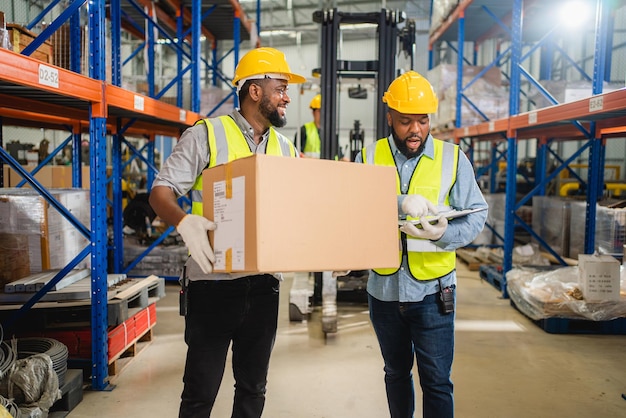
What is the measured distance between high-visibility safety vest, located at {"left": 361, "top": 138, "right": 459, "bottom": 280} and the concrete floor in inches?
65.6

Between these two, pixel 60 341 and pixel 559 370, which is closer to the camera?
pixel 60 341

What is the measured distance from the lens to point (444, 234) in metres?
2.49

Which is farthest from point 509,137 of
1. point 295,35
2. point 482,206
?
point 295,35

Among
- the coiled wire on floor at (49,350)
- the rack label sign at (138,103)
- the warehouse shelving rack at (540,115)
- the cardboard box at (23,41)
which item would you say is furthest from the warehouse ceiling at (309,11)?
the coiled wire on floor at (49,350)

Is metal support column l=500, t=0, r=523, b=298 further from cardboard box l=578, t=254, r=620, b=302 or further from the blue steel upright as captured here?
the blue steel upright

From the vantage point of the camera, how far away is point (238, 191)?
1.96 m

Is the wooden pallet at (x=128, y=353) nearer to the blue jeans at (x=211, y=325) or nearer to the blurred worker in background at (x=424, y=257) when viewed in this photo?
the blue jeans at (x=211, y=325)

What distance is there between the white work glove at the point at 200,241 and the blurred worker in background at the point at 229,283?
0.19 metres

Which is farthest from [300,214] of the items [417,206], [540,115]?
[540,115]

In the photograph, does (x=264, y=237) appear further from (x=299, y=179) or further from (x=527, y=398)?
(x=527, y=398)

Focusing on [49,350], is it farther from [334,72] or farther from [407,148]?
[334,72]

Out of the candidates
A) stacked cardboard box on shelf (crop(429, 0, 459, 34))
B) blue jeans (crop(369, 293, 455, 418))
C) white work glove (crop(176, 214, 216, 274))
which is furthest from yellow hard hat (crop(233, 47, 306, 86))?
stacked cardboard box on shelf (crop(429, 0, 459, 34))

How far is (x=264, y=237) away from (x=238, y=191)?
0.71 feet

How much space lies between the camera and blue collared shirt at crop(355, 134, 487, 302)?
253 cm
